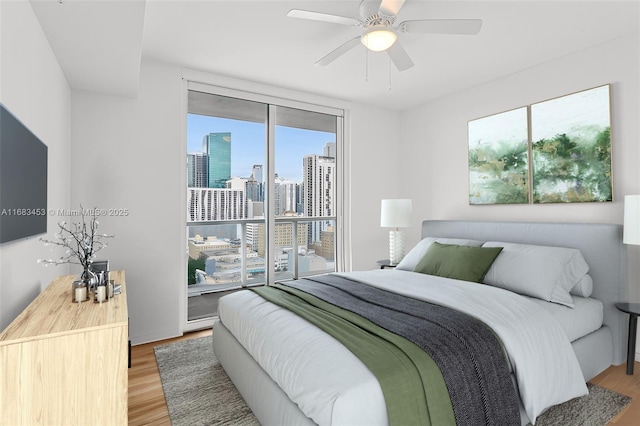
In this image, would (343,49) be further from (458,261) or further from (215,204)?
(215,204)

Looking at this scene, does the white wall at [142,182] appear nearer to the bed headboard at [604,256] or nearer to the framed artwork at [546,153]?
the framed artwork at [546,153]

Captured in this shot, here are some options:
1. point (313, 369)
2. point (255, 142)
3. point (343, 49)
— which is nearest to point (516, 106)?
point (343, 49)

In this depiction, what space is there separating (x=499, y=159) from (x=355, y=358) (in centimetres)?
302

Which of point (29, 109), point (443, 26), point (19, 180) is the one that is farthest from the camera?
point (443, 26)

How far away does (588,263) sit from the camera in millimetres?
2686

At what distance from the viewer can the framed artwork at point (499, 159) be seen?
133 inches

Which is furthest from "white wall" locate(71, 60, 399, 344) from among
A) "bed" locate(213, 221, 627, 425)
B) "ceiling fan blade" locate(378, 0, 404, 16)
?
"ceiling fan blade" locate(378, 0, 404, 16)

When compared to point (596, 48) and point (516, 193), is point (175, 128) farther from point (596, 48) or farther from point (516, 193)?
point (596, 48)

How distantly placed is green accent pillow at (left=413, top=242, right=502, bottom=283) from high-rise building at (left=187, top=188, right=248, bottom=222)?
2104 millimetres

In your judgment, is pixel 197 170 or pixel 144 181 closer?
pixel 144 181

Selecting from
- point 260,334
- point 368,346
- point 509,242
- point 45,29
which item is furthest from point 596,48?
point 45,29

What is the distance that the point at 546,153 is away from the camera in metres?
3.17

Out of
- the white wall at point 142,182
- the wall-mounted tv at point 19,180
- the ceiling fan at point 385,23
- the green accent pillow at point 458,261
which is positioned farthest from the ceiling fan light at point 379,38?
the white wall at point 142,182

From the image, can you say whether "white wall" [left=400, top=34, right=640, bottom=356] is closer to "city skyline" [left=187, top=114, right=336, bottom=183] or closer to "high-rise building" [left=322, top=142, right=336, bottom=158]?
"high-rise building" [left=322, top=142, right=336, bottom=158]
